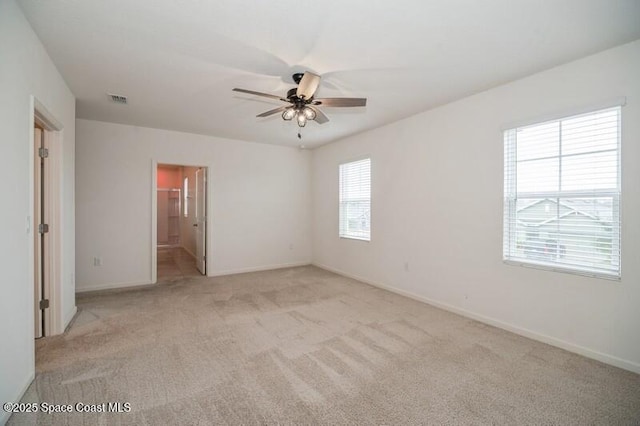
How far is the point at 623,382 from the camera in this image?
2.13 m

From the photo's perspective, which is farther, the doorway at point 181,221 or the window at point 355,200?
the doorway at point 181,221

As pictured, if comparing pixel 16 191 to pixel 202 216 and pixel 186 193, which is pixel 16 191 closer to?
pixel 202 216

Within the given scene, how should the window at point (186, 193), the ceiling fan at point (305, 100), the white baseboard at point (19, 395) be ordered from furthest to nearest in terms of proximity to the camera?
the window at point (186, 193) → the ceiling fan at point (305, 100) → the white baseboard at point (19, 395)

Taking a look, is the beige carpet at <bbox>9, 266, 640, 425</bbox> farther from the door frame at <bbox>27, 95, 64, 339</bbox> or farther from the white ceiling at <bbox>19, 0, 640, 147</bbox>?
the white ceiling at <bbox>19, 0, 640, 147</bbox>

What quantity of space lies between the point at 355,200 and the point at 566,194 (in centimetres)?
314

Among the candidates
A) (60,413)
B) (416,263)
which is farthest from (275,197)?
(60,413)

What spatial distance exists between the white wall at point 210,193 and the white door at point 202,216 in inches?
7.8

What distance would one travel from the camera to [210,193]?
5336 mm

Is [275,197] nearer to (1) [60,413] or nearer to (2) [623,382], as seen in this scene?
(1) [60,413]

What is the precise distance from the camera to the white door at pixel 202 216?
17.8ft

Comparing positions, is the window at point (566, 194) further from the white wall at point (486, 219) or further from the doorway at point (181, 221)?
the doorway at point (181, 221)

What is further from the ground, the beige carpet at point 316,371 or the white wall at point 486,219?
the white wall at point 486,219

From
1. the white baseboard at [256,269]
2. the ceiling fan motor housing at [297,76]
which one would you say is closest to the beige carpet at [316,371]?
the white baseboard at [256,269]

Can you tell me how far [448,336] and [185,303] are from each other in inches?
Answer: 131
